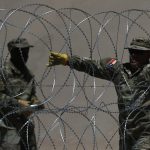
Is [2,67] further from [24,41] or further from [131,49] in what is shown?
[131,49]

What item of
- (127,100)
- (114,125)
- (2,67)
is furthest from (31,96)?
(114,125)

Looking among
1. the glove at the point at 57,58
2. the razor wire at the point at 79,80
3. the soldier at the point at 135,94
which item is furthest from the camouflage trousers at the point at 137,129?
the razor wire at the point at 79,80

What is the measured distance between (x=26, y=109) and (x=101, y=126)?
4.53 meters

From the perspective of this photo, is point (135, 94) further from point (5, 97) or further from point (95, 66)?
point (5, 97)

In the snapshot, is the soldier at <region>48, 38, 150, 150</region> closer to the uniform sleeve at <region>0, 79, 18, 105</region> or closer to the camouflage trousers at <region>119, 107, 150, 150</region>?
the camouflage trousers at <region>119, 107, 150, 150</region>

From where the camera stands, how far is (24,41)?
754 centimetres

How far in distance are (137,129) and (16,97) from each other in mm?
1259

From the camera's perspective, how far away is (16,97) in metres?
7.47

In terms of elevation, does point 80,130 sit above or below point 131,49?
below

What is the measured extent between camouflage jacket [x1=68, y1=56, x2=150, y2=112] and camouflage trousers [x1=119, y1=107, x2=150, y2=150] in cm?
9

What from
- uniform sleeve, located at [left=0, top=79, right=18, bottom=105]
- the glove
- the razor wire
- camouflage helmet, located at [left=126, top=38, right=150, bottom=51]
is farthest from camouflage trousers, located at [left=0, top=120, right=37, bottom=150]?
the razor wire

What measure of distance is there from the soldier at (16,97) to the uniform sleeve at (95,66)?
0.47 metres

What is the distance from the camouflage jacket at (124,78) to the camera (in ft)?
22.7

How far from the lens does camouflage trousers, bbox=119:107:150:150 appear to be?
684 centimetres
